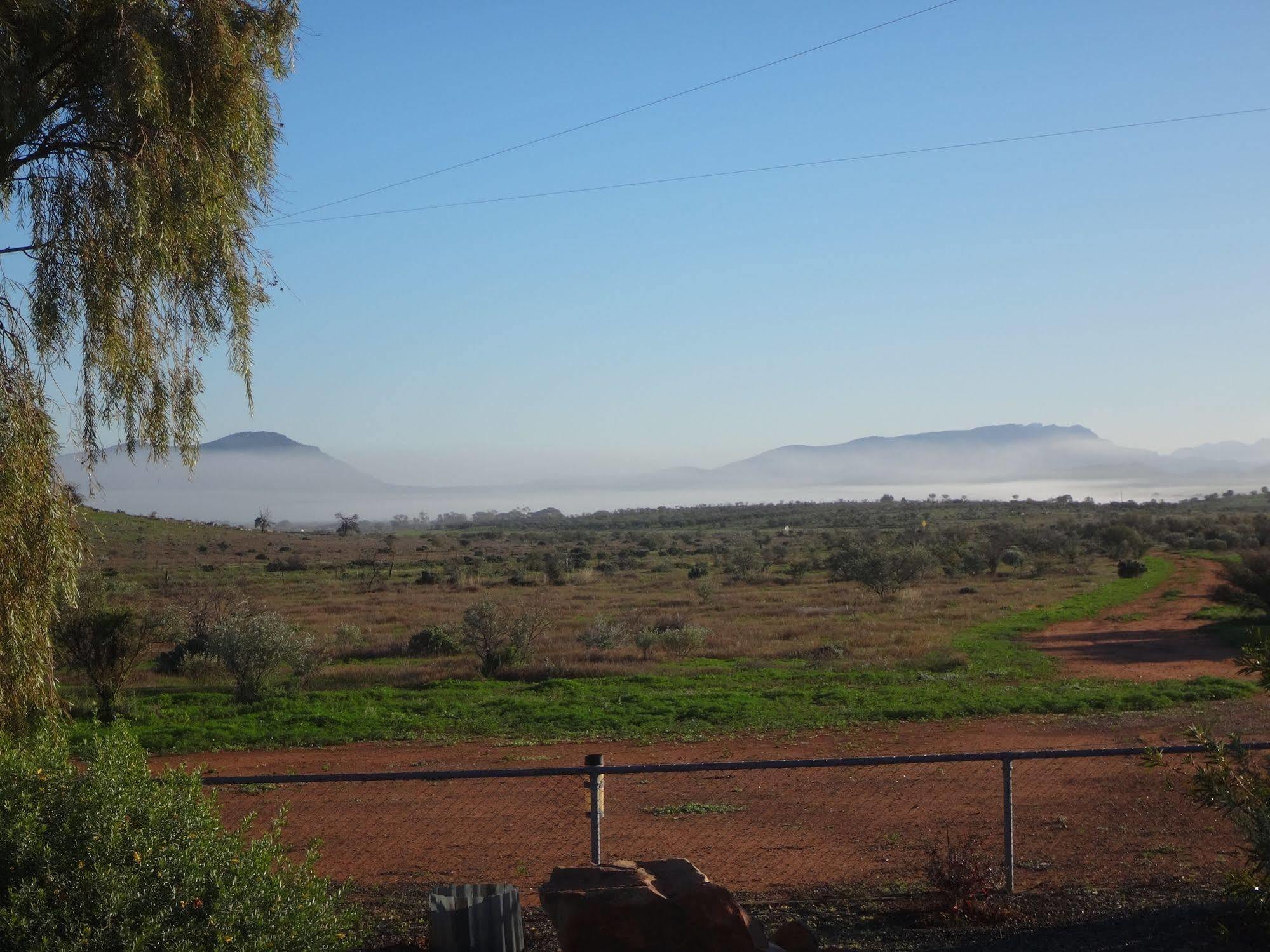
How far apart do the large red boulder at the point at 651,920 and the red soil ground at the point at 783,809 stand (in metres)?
2.37

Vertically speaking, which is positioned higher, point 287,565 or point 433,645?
point 287,565

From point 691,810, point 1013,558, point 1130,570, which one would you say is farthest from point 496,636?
point 1013,558

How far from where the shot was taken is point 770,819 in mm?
10898

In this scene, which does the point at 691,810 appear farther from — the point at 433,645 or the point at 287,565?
the point at 287,565

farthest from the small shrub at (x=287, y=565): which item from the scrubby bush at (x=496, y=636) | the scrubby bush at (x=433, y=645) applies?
the scrubby bush at (x=496, y=636)

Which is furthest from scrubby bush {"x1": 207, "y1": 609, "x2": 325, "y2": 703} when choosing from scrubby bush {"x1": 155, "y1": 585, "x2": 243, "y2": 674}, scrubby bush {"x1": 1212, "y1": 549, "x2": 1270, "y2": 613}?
scrubby bush {"x1": 1212, "y1": 549, "x2": 1270, "y2": 613}

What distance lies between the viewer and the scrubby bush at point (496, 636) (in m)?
22.8

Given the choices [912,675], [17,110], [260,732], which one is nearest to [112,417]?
[17,110]

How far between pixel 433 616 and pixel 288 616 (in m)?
4.91

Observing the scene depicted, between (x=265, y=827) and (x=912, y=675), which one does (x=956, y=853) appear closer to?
(x=265, y=827)

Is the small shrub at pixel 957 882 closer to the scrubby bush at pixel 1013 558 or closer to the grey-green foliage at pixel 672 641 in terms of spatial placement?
the grey-green foliage at pixel 672 641

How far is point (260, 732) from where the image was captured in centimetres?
1611

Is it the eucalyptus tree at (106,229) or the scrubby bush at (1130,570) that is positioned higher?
the eucalyptus tree at (106,229)

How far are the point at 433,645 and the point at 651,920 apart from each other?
69.1ft
